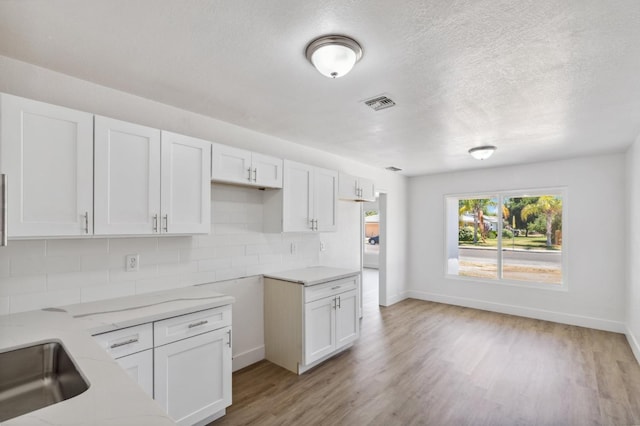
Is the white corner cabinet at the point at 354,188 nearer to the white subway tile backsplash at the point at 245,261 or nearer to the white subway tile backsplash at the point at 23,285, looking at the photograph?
the white subway tile backsplash at the point at 245,261

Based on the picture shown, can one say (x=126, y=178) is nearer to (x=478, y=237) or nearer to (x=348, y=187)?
(x=348, y=187)

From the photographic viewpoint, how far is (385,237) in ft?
18.5

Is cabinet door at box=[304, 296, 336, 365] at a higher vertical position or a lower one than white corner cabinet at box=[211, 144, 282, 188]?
lower

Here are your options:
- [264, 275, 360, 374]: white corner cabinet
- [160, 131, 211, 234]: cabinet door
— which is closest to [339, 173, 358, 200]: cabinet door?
[264, 275, 360, 374]: white corner cabinet

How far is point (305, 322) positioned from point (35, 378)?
203 centimetres

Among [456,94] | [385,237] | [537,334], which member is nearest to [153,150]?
[456,94]

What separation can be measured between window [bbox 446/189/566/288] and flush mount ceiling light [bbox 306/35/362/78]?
455 cm

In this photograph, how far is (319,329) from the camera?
3215 millimetres

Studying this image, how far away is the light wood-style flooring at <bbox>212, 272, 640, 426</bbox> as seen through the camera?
244 cm

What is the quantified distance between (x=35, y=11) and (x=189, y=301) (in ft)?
6.05

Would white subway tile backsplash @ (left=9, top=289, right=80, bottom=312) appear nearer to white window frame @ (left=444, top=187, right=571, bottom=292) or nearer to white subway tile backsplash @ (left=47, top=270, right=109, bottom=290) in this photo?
white subway tile backsplash @ (left=47, top=270, right=109, bottom=290)

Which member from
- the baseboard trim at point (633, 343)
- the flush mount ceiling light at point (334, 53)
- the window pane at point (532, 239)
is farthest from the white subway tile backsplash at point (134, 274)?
the window pane at point (532, 239)

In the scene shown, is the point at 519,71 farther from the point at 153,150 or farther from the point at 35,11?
the point at 35,11

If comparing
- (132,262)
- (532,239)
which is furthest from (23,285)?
(532,239)
